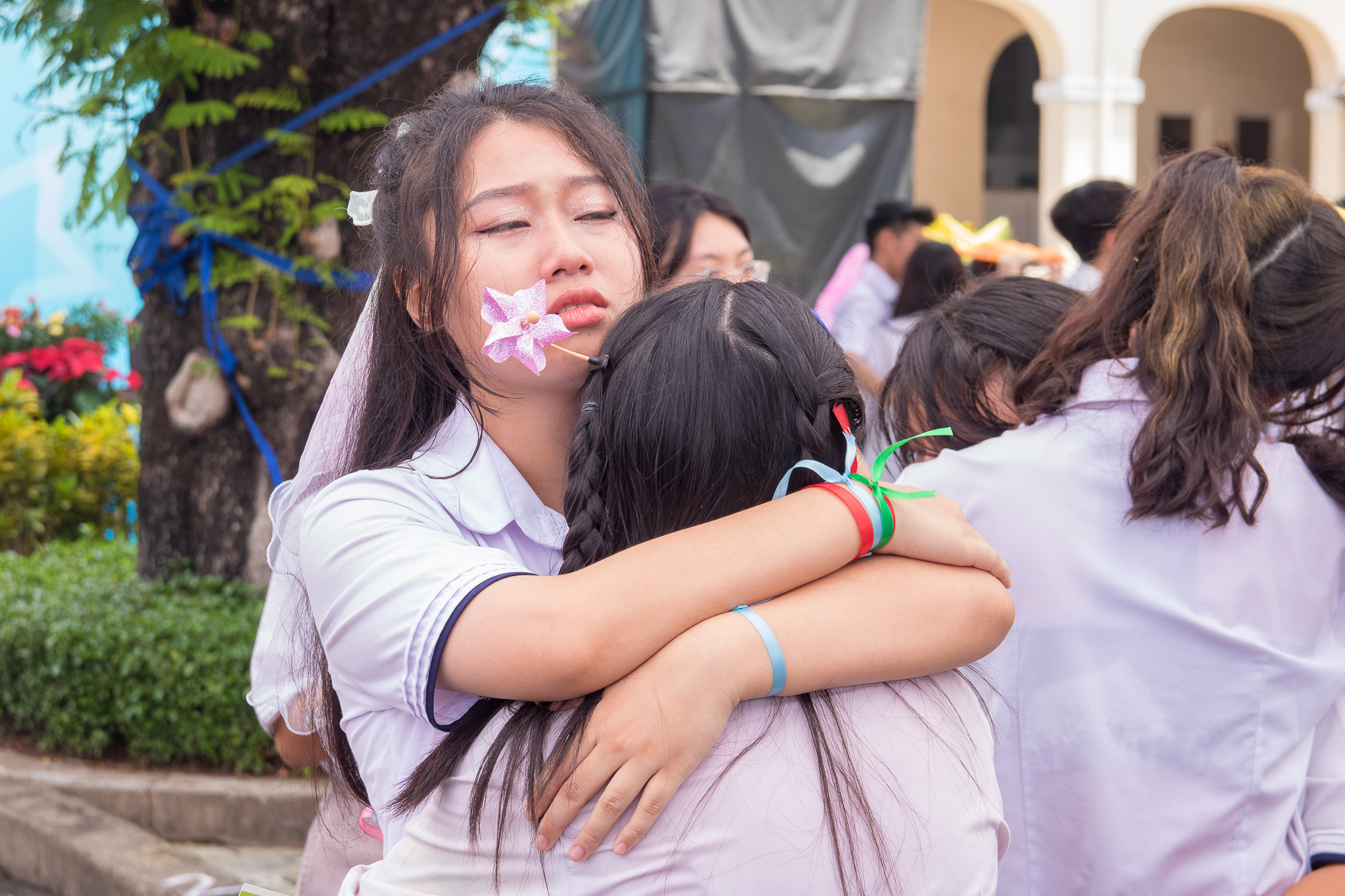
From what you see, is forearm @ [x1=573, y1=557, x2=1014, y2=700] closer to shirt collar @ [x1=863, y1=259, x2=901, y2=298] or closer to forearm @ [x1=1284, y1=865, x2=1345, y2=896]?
forearm @ [x1=1284, y1=865, x2=1345, y2=896]

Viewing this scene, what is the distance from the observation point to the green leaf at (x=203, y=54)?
344 centimetres

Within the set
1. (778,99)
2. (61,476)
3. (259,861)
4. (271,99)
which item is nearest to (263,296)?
(271,99)

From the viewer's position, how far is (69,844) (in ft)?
9.81

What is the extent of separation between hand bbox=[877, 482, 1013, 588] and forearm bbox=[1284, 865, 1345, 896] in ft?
2.15

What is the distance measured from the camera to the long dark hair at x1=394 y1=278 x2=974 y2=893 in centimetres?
112

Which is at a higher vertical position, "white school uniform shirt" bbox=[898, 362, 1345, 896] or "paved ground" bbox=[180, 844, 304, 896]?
"white school uniform shirt" bbox=[898, 362, 1345, 896]

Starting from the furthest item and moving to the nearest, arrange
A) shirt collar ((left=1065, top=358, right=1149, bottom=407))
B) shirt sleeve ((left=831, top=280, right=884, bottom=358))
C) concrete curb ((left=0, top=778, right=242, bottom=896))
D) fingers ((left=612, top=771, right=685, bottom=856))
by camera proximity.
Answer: shirt sleeve ((left=831, top=280, right=884, bottom=358)), concrete curb ((left=0, top=778, right=242, bottom=896)), shirt collar ((left=1065, top=358, right=1149, bottom=407)), fingers ((left=612, top=771, right=685, bottom=856))

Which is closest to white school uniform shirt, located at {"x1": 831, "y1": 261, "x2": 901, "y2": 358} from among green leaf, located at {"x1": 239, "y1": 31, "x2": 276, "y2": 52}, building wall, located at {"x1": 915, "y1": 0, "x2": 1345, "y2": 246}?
green leaf, located at {"x1": 239, "y1": 31, "x2": 276, "y2": 52}

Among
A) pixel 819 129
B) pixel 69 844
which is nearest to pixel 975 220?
pixel 819 129

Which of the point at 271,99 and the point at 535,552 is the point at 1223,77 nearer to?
the point at 271,99

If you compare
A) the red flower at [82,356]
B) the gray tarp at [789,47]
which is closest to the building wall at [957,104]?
the gray tarp at [789,47]

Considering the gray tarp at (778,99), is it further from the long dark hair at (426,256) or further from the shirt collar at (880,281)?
the long dark hair at (426,256)

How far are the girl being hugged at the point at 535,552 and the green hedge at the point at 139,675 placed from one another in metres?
2.12

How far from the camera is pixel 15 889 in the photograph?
10.5 feet
